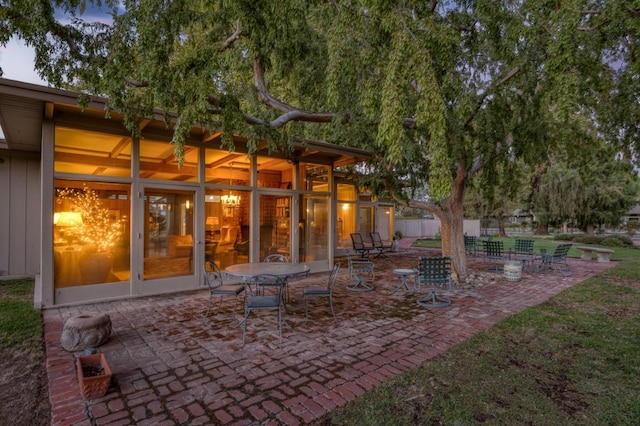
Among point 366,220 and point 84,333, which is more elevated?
point 366,220

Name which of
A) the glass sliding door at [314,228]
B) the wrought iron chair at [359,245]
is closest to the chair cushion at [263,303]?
the glass sliding door at [314,228]

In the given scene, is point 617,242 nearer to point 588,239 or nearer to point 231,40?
point 588,239

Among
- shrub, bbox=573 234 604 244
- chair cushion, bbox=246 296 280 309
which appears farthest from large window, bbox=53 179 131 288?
shrub, bbox=573 234 604 244

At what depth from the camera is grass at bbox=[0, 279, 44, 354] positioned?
147 inches

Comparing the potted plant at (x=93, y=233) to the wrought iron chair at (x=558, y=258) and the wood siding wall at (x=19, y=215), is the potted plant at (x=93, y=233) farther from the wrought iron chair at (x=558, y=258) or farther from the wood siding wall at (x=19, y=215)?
the wrought iron chair at (x=558, y=258)

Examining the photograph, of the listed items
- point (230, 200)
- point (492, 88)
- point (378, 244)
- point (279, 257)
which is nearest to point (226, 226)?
point (230, 200)

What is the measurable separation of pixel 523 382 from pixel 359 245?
30.3 ft

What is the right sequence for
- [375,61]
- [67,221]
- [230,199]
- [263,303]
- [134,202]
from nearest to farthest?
[263,303] → [375,61] → [67,221] → [134,202] → [230,199]

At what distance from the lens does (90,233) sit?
19.0 feet

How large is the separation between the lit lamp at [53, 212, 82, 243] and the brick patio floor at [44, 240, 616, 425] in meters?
1.28

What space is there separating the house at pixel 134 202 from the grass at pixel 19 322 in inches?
11.5

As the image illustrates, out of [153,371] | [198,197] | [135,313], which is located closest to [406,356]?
[153,371]

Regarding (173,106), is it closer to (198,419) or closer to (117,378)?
(117,378)

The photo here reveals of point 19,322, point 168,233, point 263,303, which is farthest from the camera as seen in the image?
point 168,233
